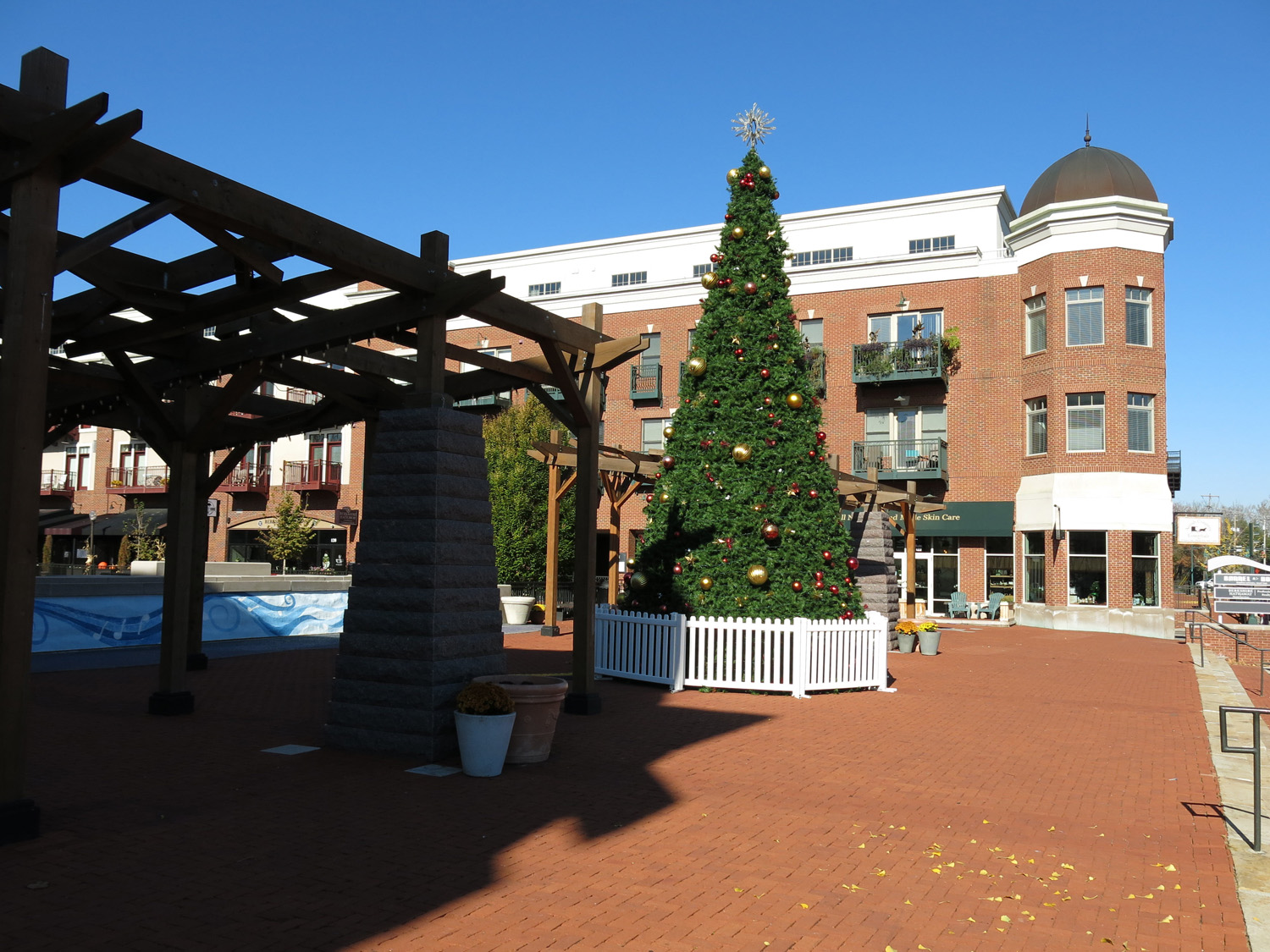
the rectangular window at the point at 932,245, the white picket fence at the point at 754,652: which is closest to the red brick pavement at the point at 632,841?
the white picket fence at the point at 754,652

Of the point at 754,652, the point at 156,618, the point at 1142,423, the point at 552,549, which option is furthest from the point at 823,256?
the point at 156,618

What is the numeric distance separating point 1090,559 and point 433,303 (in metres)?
28.8

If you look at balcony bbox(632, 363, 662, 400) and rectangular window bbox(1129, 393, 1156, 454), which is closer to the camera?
rectangular window bbox(1129, 393, 1156, 454)

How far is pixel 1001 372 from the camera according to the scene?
33875 mm

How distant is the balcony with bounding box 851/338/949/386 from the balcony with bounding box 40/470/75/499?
118 feet


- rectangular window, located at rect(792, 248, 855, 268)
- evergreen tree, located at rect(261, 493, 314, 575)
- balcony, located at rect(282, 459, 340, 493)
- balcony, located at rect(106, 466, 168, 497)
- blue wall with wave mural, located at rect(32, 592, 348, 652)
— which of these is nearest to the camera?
blue wall with wave mural, located at rect(32, 592, 348, 652)

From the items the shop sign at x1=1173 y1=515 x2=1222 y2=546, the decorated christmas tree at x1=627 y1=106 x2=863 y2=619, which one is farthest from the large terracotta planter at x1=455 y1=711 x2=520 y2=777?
the shop sign at x1=1173 y1=515 x2=1222 y2=546

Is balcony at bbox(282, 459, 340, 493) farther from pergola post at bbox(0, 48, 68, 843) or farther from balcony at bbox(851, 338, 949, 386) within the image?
pergola post at bbox(0, 48, 68, 843)

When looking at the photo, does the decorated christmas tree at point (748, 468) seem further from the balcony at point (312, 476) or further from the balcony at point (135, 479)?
the balcony at point (135, 479)

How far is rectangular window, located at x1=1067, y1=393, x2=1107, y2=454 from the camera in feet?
104

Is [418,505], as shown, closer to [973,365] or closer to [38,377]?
[38,377]

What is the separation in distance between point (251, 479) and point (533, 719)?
37.7 meters

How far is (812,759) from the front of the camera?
29.3 ft

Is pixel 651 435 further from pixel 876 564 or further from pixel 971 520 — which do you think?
pixel 876 564
